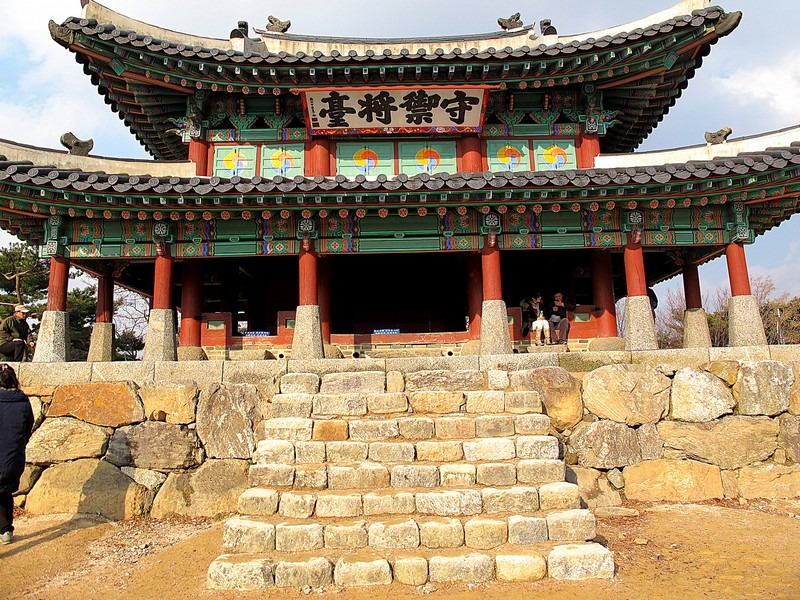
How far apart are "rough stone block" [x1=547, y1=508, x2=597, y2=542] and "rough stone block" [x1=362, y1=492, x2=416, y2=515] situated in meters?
1.61

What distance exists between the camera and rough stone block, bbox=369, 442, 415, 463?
6746 millimetres

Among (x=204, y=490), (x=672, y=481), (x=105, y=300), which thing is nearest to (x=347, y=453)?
(x=204, y=490)

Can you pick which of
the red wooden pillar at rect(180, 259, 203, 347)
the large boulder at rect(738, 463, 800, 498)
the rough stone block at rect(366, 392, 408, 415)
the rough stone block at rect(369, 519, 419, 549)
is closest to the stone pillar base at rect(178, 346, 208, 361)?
the red wooden pillar at rect(180, 259, 203, 347)

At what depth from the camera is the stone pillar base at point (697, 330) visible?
12.6m

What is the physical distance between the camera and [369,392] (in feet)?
26.6

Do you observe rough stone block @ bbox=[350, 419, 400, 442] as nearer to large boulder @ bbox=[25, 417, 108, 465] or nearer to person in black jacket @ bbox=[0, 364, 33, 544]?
person in black jacket @ bbox=[0, 364, 33, 544]

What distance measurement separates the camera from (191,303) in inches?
506

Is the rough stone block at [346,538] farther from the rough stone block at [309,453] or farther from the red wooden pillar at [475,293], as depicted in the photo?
the red wooden pillar at [475,293]

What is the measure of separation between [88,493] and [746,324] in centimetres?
1276

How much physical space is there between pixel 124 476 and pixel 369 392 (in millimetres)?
4286

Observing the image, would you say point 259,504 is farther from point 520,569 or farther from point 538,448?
point 538,448

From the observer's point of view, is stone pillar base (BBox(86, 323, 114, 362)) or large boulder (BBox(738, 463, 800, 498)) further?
stone pillar base (BBox(86, 323, 114, 362))

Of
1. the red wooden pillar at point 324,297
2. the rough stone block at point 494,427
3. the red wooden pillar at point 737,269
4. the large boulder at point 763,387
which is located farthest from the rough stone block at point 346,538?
the red wooden pillar at point 737,269

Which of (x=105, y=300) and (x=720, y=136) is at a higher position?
(x=720, y=136)
